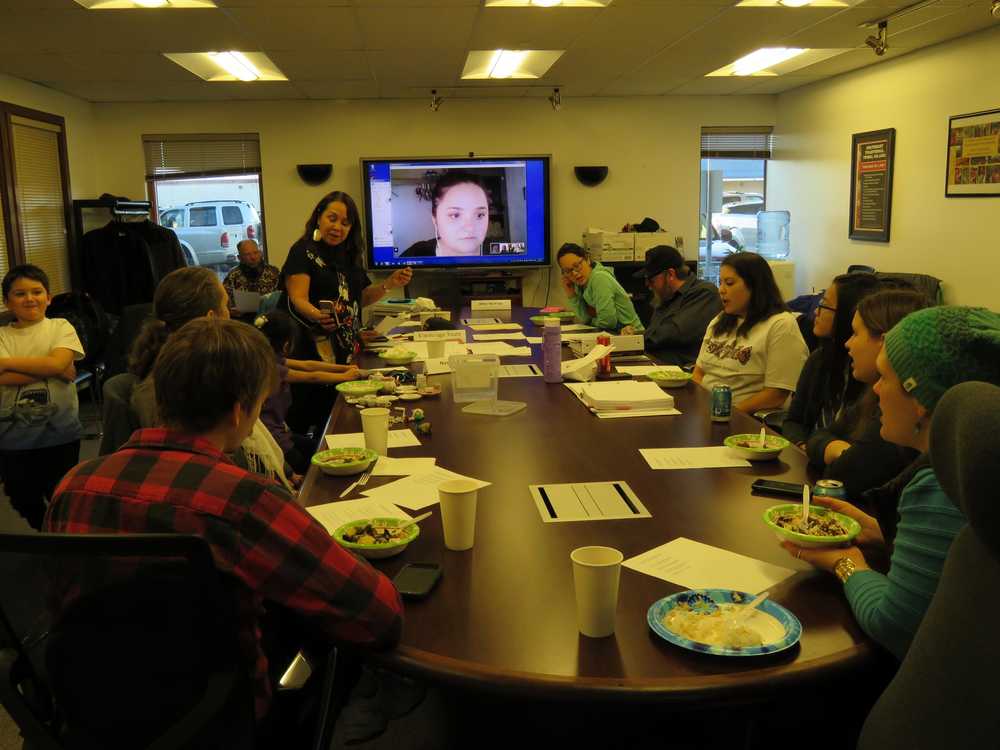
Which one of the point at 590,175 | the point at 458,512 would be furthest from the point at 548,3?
the point at 458,512

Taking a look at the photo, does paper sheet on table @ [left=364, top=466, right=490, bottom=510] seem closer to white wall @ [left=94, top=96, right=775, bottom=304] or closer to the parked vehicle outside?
white wall @ [left=94, top=96, right=775, bottom=304]

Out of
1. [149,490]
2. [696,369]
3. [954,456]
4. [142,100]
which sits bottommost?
[696,369]

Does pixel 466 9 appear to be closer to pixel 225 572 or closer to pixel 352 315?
pixel 352 315

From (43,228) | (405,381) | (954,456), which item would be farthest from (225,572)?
(43,228)

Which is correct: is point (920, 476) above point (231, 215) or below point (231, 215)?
below

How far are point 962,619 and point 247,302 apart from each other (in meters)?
6.56

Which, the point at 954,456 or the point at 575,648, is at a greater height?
the point at 954,456

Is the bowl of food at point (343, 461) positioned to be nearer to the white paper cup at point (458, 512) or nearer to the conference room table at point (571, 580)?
the conference room table at point (571, 580)

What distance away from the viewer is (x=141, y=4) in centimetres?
446

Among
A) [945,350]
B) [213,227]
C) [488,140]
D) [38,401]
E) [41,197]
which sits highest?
[488,140]

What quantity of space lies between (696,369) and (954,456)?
2809 mm

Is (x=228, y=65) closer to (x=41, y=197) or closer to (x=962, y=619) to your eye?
(x=41, y=197)

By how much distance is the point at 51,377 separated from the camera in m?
3.28

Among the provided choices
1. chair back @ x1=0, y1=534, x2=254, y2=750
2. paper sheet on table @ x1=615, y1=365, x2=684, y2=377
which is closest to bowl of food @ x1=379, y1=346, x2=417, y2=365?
paper sheet on table @ x1=615, y1=365, x2=684, y2=377
